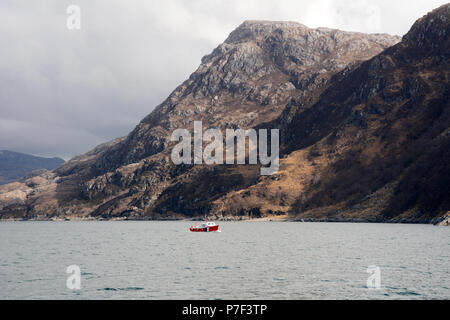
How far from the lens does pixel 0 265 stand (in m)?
85.9

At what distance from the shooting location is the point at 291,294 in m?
53.5

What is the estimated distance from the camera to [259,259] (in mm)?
89312
